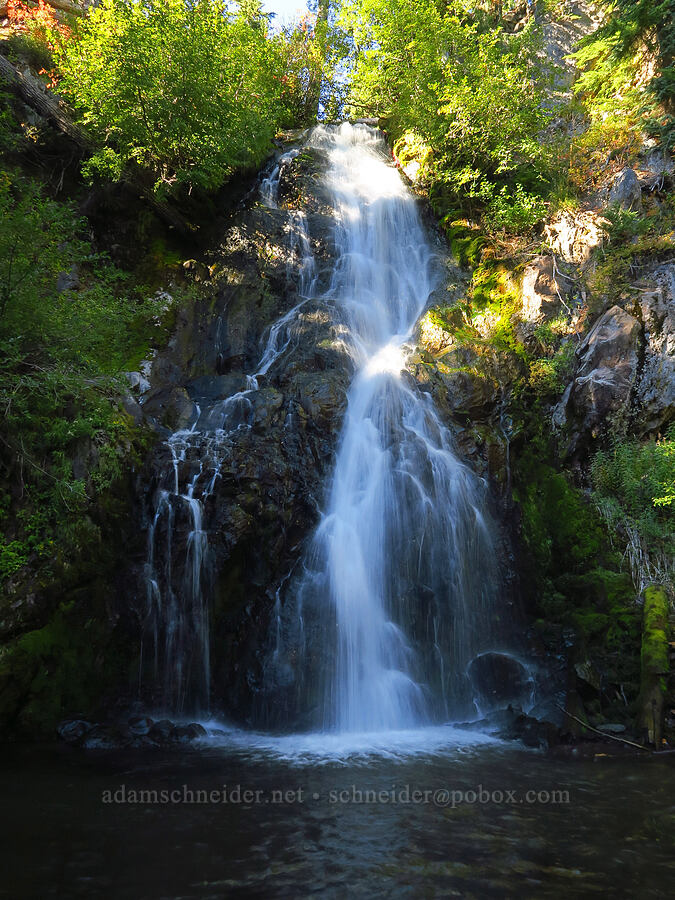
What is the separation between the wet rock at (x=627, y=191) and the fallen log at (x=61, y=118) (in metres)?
11.3

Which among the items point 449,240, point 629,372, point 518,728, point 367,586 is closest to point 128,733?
point 367,586

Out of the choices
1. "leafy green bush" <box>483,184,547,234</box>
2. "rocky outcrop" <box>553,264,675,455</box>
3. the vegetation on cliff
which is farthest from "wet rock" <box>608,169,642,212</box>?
"rocky outcrop" <box>553,264,675,455</box>

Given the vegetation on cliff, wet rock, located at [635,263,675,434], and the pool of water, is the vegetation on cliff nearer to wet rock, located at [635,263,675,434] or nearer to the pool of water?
wet rock, located at [635,263,675,434]

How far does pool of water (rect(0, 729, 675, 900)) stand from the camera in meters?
3.30

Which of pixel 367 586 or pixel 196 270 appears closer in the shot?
pixel 367 586

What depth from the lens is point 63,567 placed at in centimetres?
688

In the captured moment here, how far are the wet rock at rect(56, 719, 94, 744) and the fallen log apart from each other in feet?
39.4

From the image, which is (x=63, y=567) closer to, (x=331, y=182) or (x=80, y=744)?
(x=80, y=744)

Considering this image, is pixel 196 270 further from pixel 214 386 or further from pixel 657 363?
pixel 657 363

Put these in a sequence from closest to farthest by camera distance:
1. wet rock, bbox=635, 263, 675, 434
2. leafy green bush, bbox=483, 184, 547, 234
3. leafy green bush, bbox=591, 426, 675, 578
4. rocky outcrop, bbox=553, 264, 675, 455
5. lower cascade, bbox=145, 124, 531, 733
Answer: lower cascade, bbox=145, 124, 531, 733 → leafy green bush, bbox=591, 426, 675, 578 → wet rock, bbox=635, 263, 675, 434 → rocky outcrop, bbox=553, 264, 675, 455 → leafy green bush, bbox=483, 184, 547, 234

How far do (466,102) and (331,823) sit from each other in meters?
15.8

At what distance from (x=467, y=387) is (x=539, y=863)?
831 cm

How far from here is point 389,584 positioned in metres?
8.32

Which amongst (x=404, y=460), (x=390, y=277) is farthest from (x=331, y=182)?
(x=404, y=460)
